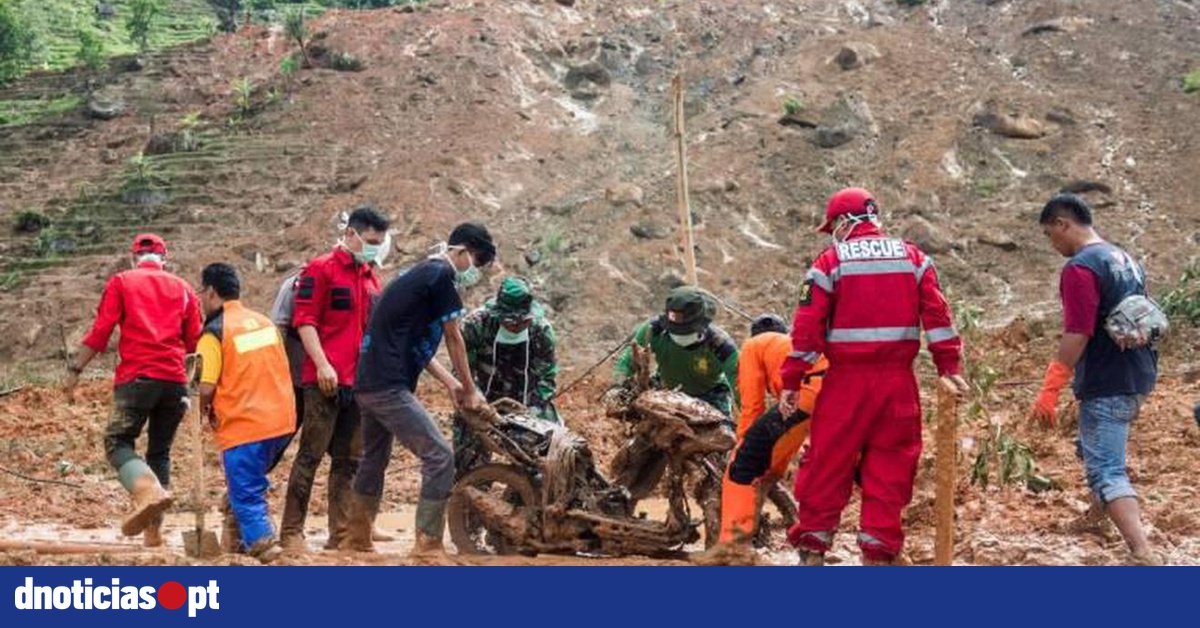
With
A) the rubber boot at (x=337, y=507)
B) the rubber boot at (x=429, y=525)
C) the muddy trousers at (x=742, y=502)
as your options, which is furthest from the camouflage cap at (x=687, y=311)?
the rubber boot at (x=337, y=507)

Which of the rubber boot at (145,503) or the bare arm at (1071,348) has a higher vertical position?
the bare arm at (1071,348)

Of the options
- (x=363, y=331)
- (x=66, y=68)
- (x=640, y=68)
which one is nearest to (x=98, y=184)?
(x=66, y=68)

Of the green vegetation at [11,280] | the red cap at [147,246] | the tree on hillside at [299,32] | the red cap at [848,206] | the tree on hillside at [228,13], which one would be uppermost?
the tree on hillside at [228,13]

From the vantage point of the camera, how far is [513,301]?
26.7 feet

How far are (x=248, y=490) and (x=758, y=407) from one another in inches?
96.5

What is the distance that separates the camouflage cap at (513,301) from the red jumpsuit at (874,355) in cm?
241

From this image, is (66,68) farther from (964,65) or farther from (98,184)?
(964,65)

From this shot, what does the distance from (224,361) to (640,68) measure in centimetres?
1970

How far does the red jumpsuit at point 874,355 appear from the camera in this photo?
19.6 ft

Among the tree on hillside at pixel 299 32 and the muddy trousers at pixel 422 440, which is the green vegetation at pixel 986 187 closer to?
the tree on hillside at pixel 299 32

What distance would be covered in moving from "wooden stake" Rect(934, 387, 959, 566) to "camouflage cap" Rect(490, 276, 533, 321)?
286cm

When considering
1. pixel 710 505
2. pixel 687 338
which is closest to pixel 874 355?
pixel 710 505

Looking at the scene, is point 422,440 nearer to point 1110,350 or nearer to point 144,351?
point 144,351

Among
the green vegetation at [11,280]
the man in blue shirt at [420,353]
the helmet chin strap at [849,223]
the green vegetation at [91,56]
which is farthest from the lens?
the green vegetation at [91,56]
